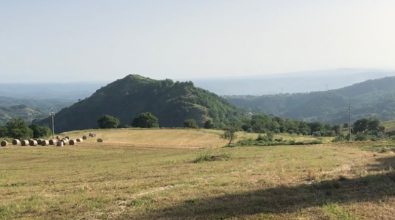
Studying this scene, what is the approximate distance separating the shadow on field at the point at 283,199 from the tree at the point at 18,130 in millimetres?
111084

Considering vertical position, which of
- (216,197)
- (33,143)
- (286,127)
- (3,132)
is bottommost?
(286,127)

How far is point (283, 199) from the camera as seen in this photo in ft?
64.3

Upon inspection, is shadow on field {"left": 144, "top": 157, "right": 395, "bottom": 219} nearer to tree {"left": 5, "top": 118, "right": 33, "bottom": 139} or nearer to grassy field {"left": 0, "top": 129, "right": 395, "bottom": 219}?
grassy field {"left": 0, "top": 129, "right": 395, "bottom": 219}

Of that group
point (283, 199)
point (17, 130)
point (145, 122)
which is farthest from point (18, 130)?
point (283, 199)

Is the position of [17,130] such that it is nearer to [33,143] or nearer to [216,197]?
[33,143]

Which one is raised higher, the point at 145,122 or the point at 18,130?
the point at 145,122

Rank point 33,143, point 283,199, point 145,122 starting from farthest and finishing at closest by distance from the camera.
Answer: point 145,122 < point 33,143 < point 283,199

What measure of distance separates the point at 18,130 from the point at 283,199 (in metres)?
117

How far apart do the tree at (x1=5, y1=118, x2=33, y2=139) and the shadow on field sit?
11108 centimetres

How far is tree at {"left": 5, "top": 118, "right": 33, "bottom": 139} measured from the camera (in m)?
124

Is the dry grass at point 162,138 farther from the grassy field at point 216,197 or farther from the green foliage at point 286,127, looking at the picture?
the grassy field at point 216,197

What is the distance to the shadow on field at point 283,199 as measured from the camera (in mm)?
17594

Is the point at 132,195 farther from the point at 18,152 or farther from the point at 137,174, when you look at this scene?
the point at 18,152

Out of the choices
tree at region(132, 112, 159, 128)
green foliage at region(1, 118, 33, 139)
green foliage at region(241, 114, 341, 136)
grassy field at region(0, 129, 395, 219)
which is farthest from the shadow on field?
green foliage at region(241, 114, 341, 136)
